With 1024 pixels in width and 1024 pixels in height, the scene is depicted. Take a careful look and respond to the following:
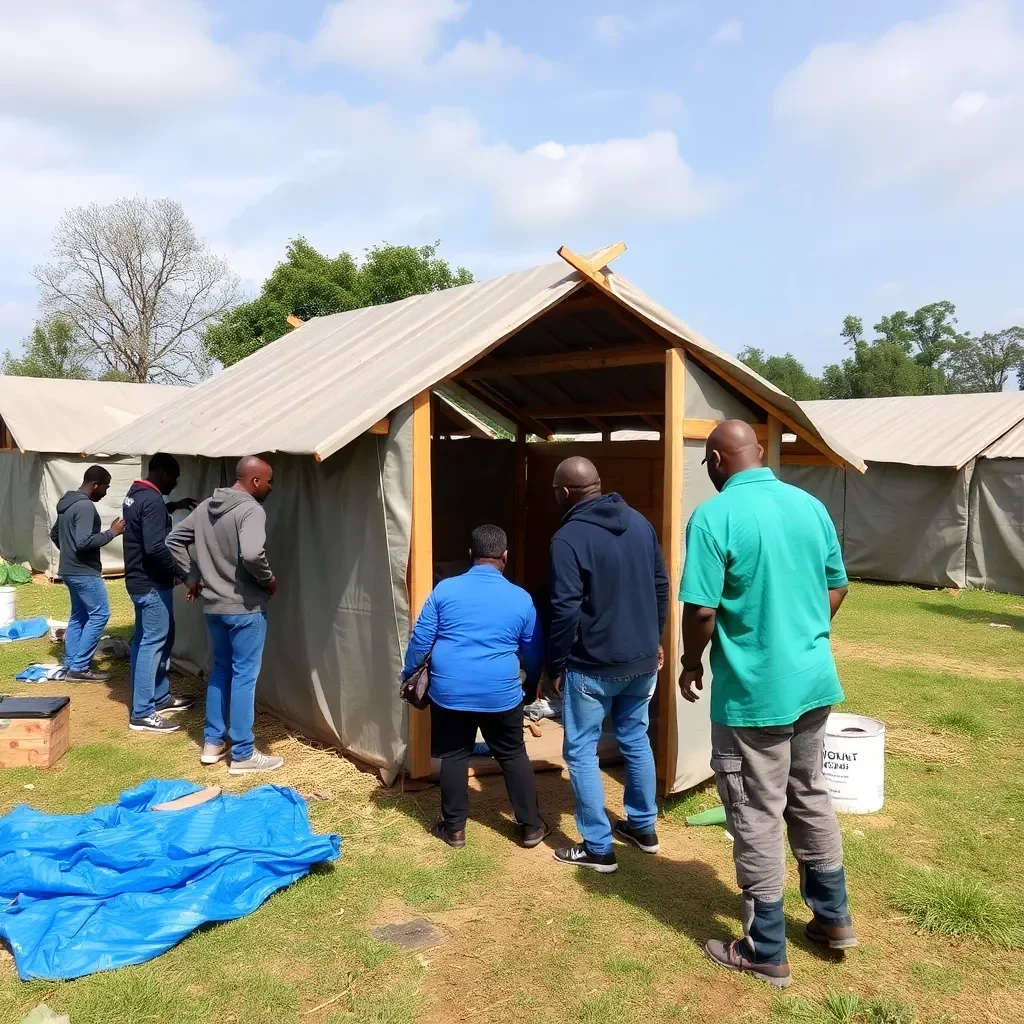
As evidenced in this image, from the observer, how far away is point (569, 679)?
4.90 meters

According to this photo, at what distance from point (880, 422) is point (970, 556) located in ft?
11.8

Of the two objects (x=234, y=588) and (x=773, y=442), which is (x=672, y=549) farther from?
(x=234, y=588)

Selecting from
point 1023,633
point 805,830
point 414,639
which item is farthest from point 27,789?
point 1023,633

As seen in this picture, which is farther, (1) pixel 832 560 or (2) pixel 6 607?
(2) pixel 6 607

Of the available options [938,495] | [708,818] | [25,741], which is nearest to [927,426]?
[938,495]

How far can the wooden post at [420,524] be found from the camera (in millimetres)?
5676

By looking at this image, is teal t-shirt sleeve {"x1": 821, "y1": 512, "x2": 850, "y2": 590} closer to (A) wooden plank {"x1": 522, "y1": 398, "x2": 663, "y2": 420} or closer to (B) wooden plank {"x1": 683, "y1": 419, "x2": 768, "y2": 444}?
(B) wooden plank {"x1": 683, "y1": 419, "x2": 768, "y2": 444}

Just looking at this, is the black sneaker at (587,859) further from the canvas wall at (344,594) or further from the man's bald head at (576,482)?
the man's bald head at (576,482)

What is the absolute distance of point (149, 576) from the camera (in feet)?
24.1

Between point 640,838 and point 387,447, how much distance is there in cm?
280

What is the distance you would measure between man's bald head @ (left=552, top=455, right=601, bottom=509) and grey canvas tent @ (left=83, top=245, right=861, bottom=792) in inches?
41.6

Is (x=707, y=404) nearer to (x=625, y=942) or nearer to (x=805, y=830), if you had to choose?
(x=805, y=830)

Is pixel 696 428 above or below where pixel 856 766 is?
above

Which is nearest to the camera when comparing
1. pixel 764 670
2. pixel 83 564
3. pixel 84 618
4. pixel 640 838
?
pixel 764 670
